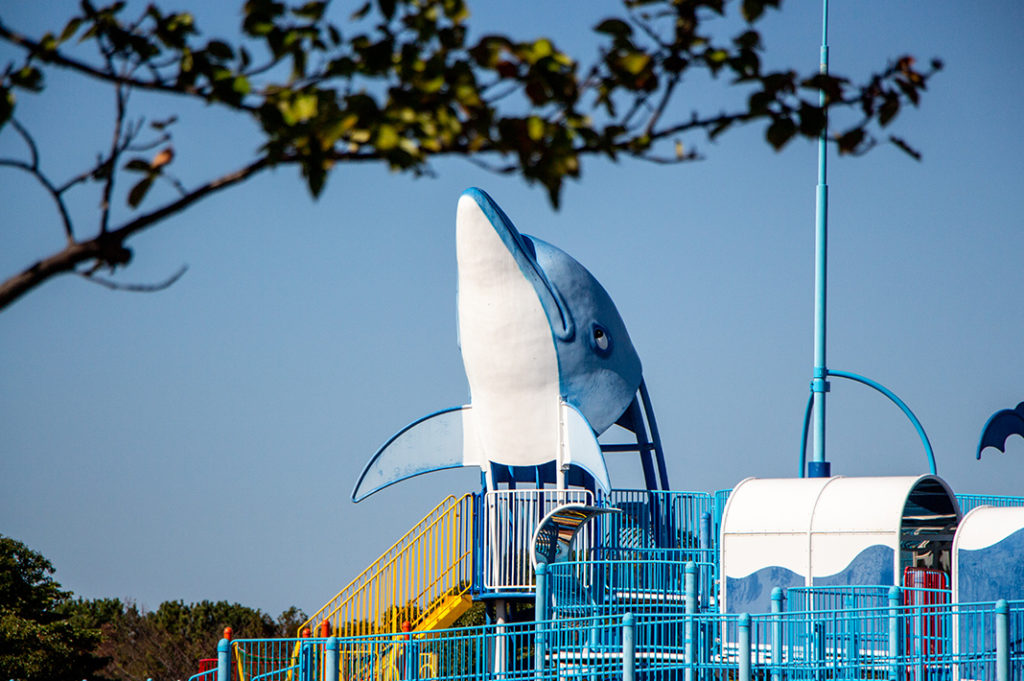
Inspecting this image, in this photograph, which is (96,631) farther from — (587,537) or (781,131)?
(781,131)

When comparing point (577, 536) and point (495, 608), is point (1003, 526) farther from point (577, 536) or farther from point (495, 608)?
point (495, 608)

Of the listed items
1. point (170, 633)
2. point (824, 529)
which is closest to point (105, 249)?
point (824, 529)

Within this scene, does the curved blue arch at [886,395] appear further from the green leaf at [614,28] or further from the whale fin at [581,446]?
the green leaf at [614,28]


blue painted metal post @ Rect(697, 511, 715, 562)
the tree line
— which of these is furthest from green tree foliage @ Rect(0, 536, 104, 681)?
blue painted metal post @ Rect(697, 511, 715, 562)

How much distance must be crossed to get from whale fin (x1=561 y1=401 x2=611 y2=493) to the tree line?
1430 cm

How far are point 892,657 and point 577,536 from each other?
744 cm

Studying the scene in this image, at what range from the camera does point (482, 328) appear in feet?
71.1

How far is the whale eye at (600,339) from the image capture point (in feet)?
72.6

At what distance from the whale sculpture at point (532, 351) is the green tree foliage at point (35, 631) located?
12313 millimetres

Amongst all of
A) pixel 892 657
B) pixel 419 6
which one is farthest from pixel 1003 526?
pixel 419 6

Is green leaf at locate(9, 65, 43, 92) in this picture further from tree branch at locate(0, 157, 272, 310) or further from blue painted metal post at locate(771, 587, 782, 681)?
blue painted metal post at locate(771, 587, 782, 681)

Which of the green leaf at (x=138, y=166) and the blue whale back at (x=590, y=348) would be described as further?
the blue whale back at (x=590, y=348)

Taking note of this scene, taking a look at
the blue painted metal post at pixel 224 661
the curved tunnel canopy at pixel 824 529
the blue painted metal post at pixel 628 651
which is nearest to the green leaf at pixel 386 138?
the blue painted metal post at pixel 628 651

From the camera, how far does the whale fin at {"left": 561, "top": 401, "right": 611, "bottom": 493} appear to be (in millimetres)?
20750
